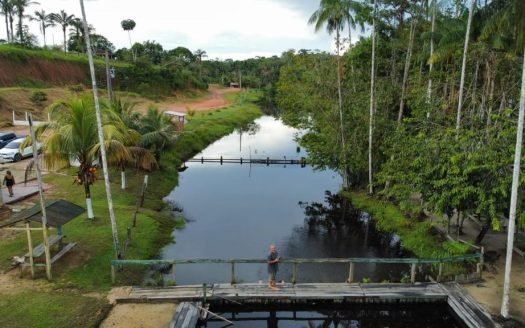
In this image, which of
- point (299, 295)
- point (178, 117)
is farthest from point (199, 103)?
point (299, 295)

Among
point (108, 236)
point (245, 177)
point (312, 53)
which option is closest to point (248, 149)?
point (245, 177)

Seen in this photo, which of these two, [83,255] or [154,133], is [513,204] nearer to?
[83,255]

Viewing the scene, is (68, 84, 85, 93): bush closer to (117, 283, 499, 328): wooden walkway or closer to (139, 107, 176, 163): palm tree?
(139, 107, 176, 163): palm tree

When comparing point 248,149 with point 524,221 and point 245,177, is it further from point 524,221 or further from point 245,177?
→ point 524,221

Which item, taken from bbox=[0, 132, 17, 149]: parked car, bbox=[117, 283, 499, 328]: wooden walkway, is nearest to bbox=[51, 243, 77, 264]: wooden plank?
bbox=[117, 283, 499, 328]: wooden walkway

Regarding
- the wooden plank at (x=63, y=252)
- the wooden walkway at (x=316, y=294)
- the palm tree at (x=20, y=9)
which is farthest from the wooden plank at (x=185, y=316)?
the palm tree at (x=20, y=9)

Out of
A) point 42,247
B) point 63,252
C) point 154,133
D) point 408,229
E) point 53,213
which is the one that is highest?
point 154,133
